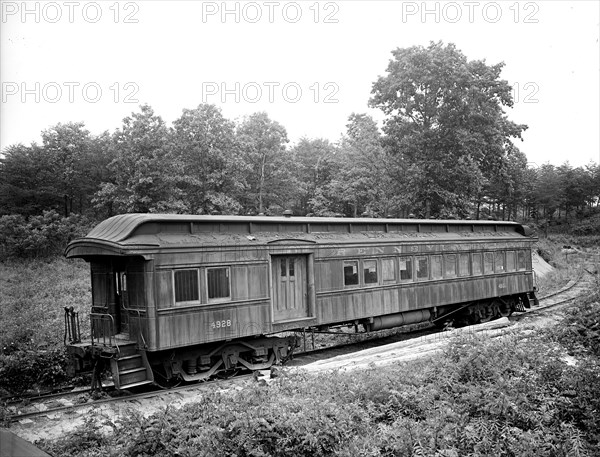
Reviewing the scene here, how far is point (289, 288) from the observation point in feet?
43.4

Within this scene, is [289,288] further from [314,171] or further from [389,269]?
[314,171]

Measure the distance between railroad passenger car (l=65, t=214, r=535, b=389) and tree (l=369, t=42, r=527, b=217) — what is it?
39.4 ft

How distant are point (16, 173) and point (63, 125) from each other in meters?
8.28

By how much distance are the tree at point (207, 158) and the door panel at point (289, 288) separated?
55.7 ft

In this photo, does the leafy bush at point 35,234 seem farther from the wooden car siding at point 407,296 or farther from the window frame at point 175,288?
the wooden car siding at point 407,296

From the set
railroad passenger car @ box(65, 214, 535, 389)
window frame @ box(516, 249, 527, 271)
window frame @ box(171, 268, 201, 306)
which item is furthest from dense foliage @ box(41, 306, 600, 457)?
window frame @ box(516, 249, 527, 271)

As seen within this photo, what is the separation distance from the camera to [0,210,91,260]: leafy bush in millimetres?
24812

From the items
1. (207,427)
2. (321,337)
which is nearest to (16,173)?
(321,337)

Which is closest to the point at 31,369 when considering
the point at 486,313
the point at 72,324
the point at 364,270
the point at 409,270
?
the point at 72,324

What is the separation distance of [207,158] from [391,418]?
25746 millimetres

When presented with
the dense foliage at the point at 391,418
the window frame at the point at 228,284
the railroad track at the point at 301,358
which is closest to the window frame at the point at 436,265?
the railroad track at the point at 301,358

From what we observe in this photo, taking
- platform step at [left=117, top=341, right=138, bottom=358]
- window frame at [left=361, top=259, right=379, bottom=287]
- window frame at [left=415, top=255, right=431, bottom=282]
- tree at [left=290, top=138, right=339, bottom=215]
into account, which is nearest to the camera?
platform step at [left=117, top=341, right=138, bottom=358]

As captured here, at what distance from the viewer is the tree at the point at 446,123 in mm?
27562

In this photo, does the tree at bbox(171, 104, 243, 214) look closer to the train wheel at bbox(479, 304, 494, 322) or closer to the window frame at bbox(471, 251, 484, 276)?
the window frame at bbox(471, 251, 484, 276)
